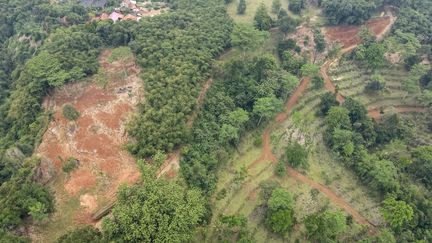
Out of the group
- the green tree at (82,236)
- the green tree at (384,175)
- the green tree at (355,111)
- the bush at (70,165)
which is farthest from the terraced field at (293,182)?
the bush at (70,165)

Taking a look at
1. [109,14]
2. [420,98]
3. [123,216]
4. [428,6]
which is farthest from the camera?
[428,6]

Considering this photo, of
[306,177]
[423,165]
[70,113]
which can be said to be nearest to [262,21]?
[306,177]

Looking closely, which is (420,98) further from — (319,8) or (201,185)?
(201,185)

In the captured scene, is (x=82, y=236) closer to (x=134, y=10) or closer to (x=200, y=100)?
(x=200, y=100)

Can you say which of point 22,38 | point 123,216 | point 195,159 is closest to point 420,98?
point 195,159

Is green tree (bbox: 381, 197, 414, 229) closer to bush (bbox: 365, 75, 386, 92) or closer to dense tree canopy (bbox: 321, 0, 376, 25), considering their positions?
bush (bbox: 365, 75, 386, 92)

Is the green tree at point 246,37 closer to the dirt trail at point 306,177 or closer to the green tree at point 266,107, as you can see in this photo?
the green tree at point 266,107

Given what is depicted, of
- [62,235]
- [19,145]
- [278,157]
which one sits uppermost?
[19,145]
